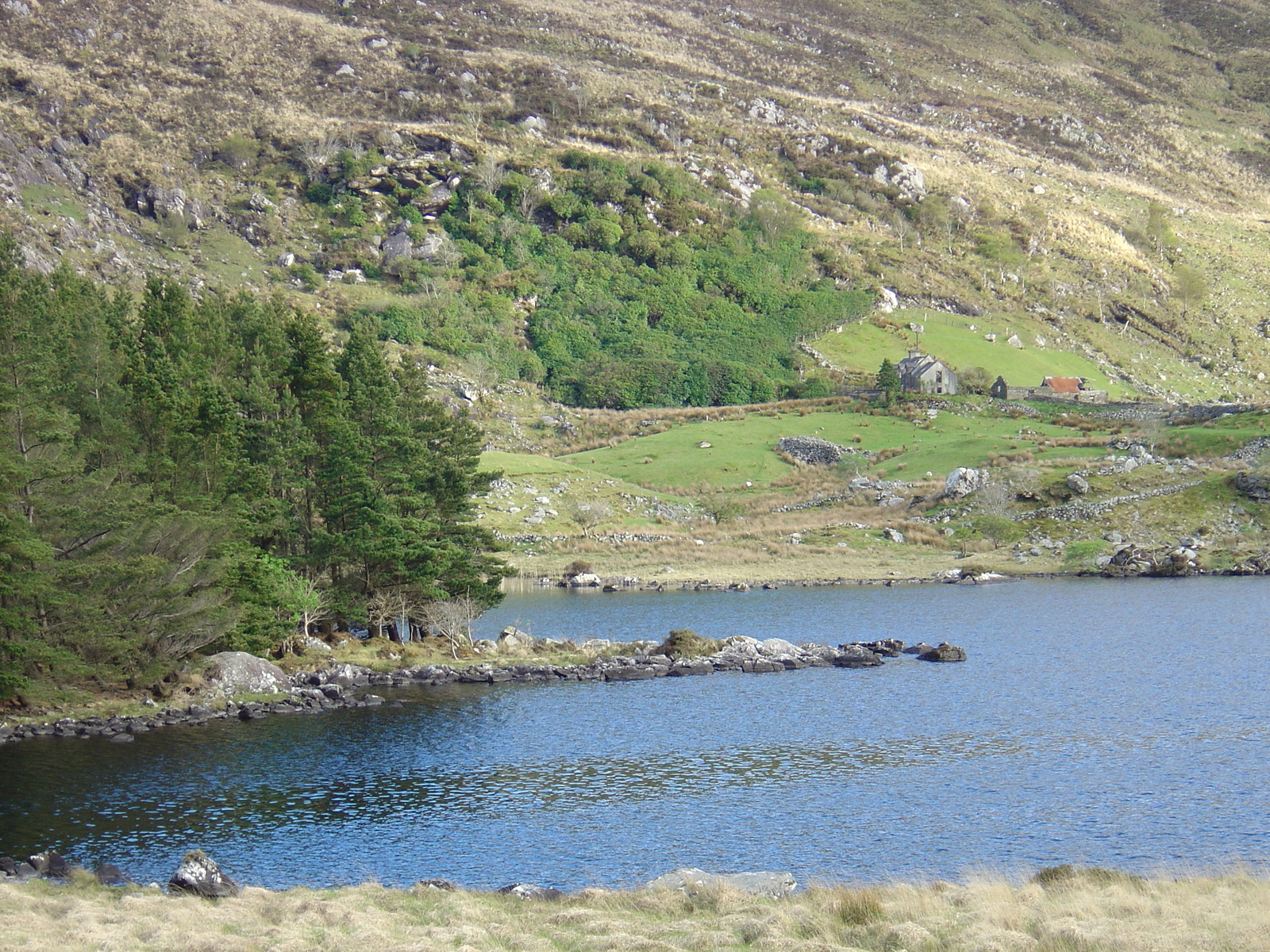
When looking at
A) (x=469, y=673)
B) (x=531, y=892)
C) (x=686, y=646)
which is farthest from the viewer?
(x=686, y=646)

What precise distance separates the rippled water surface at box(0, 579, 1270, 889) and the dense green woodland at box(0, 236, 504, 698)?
17.6 feet

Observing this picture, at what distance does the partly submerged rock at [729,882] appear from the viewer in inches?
894

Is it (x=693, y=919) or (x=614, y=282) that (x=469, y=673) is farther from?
(x=614, y=282)

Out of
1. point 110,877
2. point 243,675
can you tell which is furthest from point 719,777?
point 243,675

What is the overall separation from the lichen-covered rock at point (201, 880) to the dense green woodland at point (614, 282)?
114 meters

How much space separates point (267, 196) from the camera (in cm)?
16575

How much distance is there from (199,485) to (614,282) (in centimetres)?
12187

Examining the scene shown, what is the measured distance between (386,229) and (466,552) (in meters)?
116

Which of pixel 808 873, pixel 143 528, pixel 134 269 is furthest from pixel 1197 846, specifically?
pixel 134 269

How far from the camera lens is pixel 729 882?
76.5ft

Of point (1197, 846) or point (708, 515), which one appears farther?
point (708, 515)

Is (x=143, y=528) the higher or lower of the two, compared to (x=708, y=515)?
higher

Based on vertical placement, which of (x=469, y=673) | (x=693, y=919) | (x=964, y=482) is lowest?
→ (x=469, y=673)

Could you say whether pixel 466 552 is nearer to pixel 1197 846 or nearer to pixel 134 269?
pixel 1197 846
